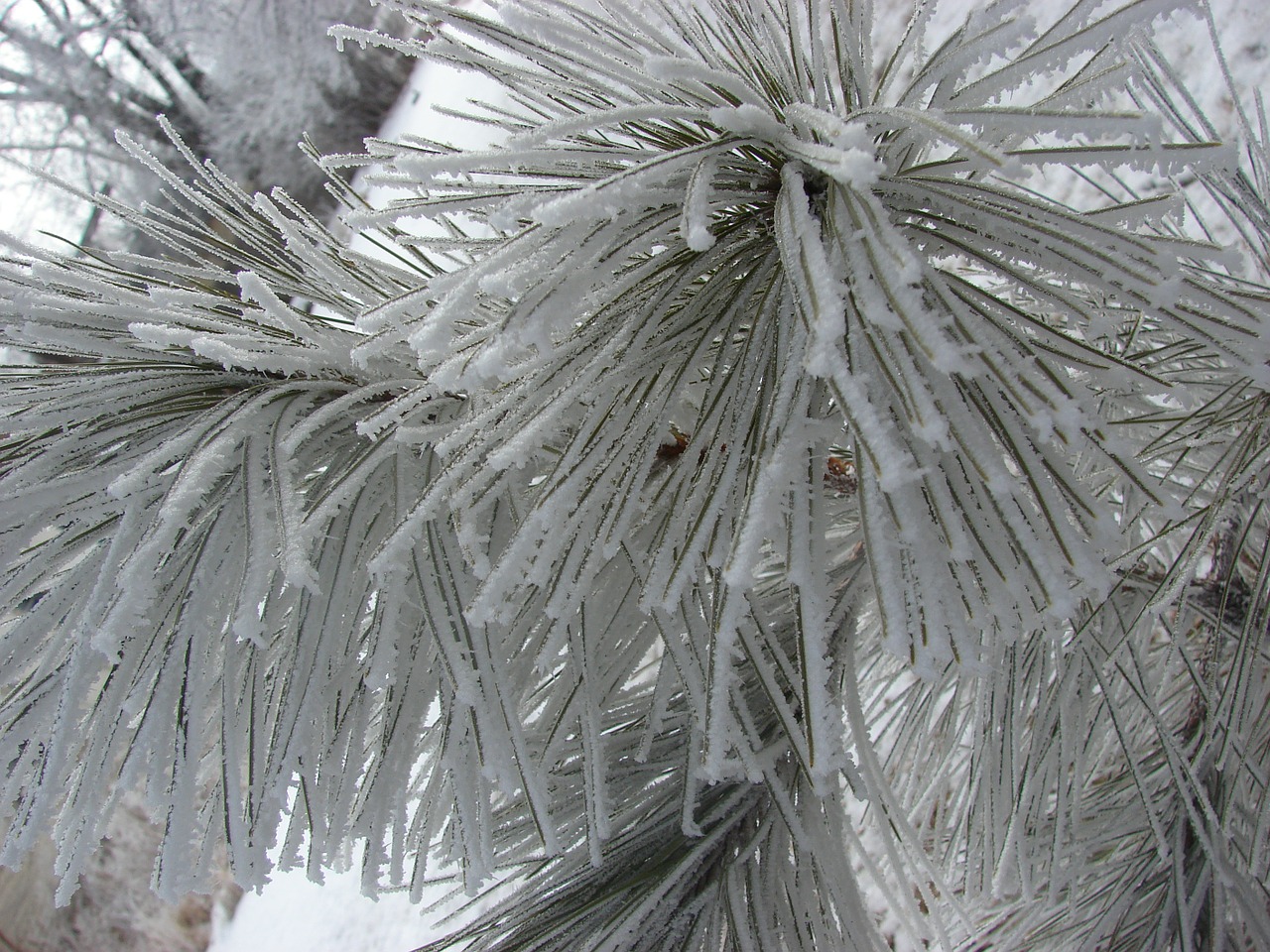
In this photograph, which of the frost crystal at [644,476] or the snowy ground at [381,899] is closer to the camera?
the frost crystal at [644,476]

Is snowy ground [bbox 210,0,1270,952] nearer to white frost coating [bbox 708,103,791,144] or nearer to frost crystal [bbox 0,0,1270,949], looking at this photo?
frost crystal [bbox 0,0,1270,949]

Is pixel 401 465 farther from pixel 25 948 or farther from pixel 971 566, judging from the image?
pixel 25 948

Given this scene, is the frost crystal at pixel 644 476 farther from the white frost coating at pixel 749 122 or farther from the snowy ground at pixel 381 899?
the snowy ground at pixel 381 899

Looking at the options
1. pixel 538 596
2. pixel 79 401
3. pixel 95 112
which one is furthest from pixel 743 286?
pixel 95 112

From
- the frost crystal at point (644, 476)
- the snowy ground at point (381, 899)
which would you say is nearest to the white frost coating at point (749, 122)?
the frost crystal at point (644, 476)

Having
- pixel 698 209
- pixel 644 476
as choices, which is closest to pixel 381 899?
pixel 644 476

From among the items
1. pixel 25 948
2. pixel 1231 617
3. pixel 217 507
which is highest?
pixel 217 507

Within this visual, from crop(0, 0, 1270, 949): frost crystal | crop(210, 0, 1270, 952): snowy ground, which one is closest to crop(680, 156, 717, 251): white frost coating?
crop(0, 0, 1270, 949): frost crystal

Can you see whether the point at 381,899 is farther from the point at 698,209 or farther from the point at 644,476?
the point at 698,209
